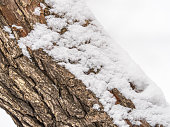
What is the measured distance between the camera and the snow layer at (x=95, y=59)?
129 centimetres

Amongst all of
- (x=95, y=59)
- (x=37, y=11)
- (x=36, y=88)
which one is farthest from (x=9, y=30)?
(x=95, y=59)

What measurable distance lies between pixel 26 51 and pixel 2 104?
1.43 feet

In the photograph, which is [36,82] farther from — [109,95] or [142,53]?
[142,53]

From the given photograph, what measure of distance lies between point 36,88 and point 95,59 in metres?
0.48

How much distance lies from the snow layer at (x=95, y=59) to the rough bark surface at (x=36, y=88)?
0.05 meters

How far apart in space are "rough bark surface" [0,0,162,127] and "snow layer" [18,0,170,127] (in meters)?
0.05

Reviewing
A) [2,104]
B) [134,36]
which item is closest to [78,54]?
[2,104]

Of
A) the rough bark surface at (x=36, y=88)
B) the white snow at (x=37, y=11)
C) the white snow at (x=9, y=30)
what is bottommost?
the rough bark surface at (x=36, y=88)

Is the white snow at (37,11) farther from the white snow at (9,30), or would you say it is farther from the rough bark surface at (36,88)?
the white snow at (9,30)

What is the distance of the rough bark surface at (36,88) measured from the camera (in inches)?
48.9

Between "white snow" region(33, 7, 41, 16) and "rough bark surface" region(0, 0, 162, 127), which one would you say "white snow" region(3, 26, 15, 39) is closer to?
"rough bark surface" region(0, 0, 162, 127)

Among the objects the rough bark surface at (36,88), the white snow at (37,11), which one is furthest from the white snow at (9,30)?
the white snow at (37,11)

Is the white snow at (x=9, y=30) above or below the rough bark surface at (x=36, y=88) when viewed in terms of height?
above

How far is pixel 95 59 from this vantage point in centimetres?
137
